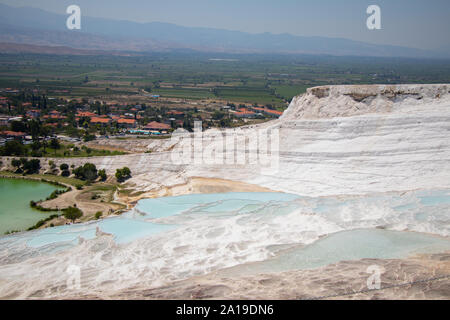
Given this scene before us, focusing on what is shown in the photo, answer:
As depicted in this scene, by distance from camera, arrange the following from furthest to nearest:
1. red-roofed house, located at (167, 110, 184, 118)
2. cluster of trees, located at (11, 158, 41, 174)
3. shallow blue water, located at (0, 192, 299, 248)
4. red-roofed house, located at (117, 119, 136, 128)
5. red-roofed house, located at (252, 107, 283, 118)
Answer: red-roofed house, located at (252, 107, 283, 118) < red-roofed house, located at (167, 110, 184, 118) < red-roofed house, located at (117, 119, 136, 128) < cluster of trees, located at (11, 158, 41, 174) < shallow blue water, located at (0, 192, 299, 248)

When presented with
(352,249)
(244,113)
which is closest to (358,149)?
(352,249)

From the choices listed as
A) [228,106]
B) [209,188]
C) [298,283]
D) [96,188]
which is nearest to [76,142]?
[96,188]

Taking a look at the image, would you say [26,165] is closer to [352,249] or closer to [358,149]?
[358,149]

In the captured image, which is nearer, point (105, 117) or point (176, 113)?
point (105, 117)

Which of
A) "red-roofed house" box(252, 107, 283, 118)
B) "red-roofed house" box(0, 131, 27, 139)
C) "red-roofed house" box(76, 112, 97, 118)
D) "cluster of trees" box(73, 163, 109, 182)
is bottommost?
"cluster of trees" box(73, 163, 109, 182)

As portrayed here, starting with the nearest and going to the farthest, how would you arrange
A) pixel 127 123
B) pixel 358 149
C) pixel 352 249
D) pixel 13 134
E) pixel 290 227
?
pixel 352 249 < pixel 290 227 < pixel 358 149 < pixel 13 134 < pixel 127 123

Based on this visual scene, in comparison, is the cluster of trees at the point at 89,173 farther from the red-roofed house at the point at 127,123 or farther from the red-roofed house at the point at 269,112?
the red-roofed house at the point at 269,112

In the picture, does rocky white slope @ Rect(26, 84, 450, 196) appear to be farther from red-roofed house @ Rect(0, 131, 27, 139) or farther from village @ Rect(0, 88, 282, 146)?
village @ Rect(0, 88, 282, 146)

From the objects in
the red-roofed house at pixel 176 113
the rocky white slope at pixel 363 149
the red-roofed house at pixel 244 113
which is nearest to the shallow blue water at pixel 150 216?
the rocky white slope at pixel 363 149

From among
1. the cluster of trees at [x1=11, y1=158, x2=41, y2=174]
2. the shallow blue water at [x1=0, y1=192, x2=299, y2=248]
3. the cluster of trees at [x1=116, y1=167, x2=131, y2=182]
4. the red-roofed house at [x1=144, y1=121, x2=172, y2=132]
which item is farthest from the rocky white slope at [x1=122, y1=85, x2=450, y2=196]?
the red-roofed house at [x1=144, y1=121, x2=172, y2=132]
